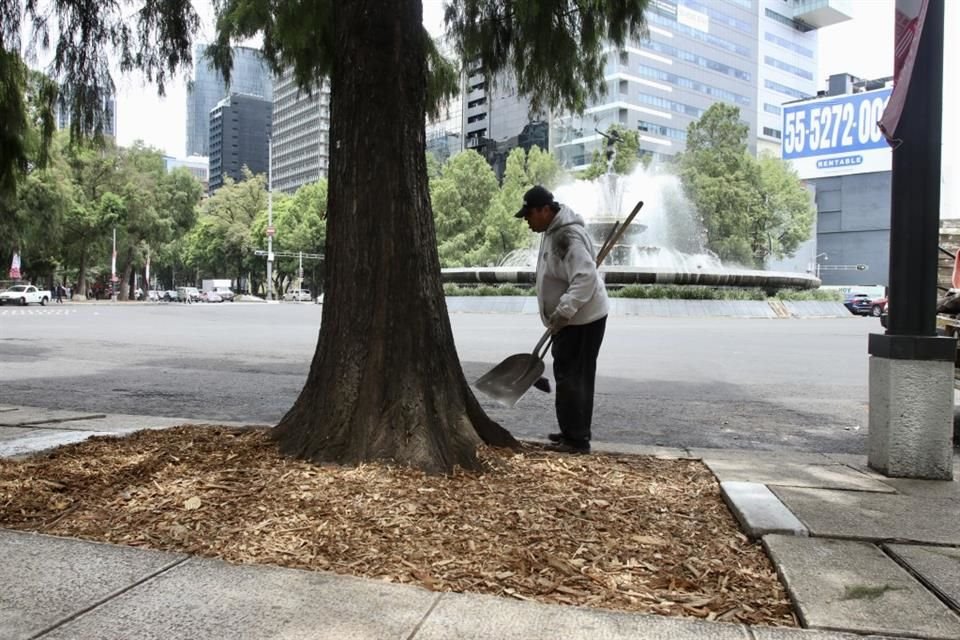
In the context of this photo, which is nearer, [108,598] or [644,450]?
[108,598]

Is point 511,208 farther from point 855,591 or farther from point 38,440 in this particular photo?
point 855,591

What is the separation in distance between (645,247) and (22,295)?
37570 millimetres

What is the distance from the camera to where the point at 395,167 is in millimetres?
3842

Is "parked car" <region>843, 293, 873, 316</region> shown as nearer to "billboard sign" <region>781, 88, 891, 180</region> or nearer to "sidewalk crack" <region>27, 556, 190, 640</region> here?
"sidewalk crack" <region>27, 556, 190, 640</region>

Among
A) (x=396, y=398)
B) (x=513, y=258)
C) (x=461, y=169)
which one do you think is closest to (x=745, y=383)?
(x=396, y=398)

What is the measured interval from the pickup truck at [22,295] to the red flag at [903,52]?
167ft

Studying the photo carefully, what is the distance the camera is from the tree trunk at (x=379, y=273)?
3746 millimetres

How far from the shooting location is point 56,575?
251cm

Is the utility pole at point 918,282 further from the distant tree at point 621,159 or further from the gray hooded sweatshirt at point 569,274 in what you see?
the distant tree at point 621,159

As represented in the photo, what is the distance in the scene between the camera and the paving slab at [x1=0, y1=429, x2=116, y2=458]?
165 inches

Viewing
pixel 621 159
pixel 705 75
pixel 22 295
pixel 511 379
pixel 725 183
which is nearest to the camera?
pixel 511 379

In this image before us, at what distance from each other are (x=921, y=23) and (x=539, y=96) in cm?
281

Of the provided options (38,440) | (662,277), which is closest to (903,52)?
(38,440)

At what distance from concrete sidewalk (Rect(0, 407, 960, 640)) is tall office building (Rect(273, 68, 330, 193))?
233 centimetres
